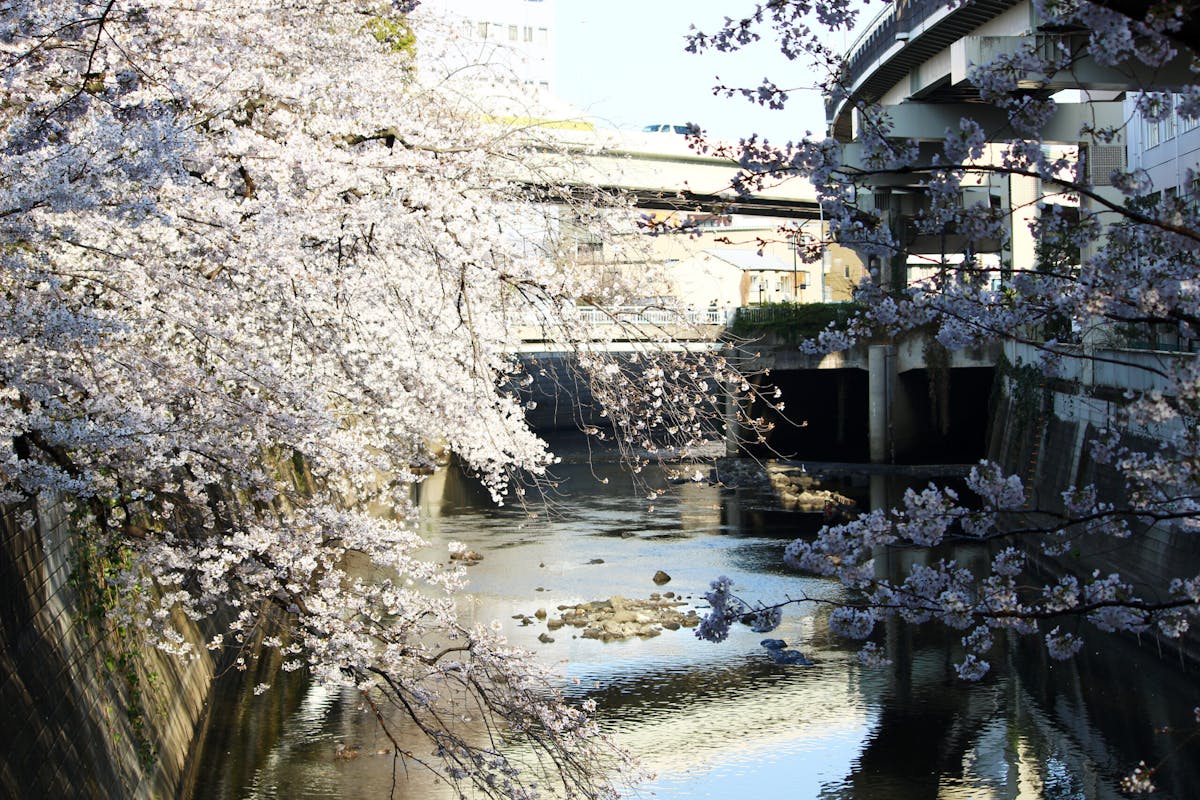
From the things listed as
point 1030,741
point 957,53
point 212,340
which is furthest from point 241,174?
point 957,53

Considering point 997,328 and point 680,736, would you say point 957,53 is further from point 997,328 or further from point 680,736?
point 997,328

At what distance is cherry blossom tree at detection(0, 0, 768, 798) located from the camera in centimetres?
631

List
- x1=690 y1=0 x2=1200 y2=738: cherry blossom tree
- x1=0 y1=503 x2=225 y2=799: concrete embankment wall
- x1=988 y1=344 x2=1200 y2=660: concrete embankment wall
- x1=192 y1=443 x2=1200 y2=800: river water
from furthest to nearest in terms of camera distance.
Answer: x1=988 y1=344 x2=1200 y2=660: concrete embankment wall, x1=192 y1=443 x2=1200 y2=800: river water, x1=0 y1=503 x2=225 y2=799: concrete embankment wall, x1=690 y1=0 x2=1200 y2=738: cherry blossom tree

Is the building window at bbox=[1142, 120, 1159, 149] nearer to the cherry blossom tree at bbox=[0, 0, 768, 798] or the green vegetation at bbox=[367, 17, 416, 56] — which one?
the green vegetation at bbox=[367, 17, 416, 56]

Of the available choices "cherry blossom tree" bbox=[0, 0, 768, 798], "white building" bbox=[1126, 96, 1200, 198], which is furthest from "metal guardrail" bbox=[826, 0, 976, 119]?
"cherry blossom tree" bbox=[0, 0, 768, 798]

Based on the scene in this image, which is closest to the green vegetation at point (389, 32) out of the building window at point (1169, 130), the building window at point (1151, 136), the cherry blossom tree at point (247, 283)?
the cherry blossom tree at point (247, 283)

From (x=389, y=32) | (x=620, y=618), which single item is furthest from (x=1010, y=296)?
(x=620, y=618)

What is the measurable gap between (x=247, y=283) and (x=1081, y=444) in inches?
730

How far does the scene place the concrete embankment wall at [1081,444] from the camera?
53.0 ft

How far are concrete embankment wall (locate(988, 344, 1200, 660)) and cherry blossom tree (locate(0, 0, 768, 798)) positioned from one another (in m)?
7.83

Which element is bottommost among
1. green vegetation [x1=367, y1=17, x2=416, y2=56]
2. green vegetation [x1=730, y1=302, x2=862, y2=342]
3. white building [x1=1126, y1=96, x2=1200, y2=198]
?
green vegetation [x1=730, y1=302, x2=862, y2=342]

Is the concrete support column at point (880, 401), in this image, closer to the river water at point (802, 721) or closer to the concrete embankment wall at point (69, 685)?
the river water at point (802, 721)

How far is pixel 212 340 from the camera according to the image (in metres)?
7.96

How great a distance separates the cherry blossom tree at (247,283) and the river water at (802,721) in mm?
2267
